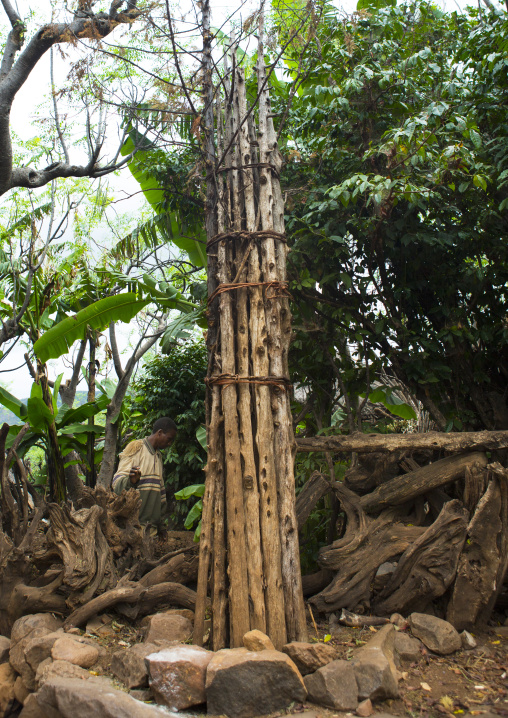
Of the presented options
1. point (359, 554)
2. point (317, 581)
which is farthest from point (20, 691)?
point (359, 554)

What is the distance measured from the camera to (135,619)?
3672 millimetres

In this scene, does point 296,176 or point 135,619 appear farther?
point 296,176

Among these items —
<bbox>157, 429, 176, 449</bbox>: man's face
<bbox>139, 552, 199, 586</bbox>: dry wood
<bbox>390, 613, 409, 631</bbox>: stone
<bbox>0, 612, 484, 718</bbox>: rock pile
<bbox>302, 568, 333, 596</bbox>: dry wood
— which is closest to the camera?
<bbox>0, 612, 484, 718</bbox>: rock pile

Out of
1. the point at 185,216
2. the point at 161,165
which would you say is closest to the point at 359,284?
the point at 185,216

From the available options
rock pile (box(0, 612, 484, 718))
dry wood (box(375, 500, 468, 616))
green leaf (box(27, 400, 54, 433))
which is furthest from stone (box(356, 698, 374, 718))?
green leaf (box(27, 400, 54, 433))

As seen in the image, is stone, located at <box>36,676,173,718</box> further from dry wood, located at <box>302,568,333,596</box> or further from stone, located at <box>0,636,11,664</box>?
dry wood, located at <box>302,568,333,596</box>

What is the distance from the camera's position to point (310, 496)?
12.8 feet

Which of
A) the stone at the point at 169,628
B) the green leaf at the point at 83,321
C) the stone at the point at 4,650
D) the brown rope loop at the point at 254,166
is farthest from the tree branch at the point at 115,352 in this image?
the stone at the point at 169,628

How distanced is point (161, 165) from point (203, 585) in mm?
4327

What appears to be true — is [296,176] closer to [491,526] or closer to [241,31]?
[241,31]

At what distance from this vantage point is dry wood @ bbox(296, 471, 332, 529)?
3875 mm

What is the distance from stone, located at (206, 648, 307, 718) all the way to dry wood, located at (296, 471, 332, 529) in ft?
4.59

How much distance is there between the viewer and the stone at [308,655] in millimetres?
2680

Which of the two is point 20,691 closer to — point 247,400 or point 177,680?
point 177,680
